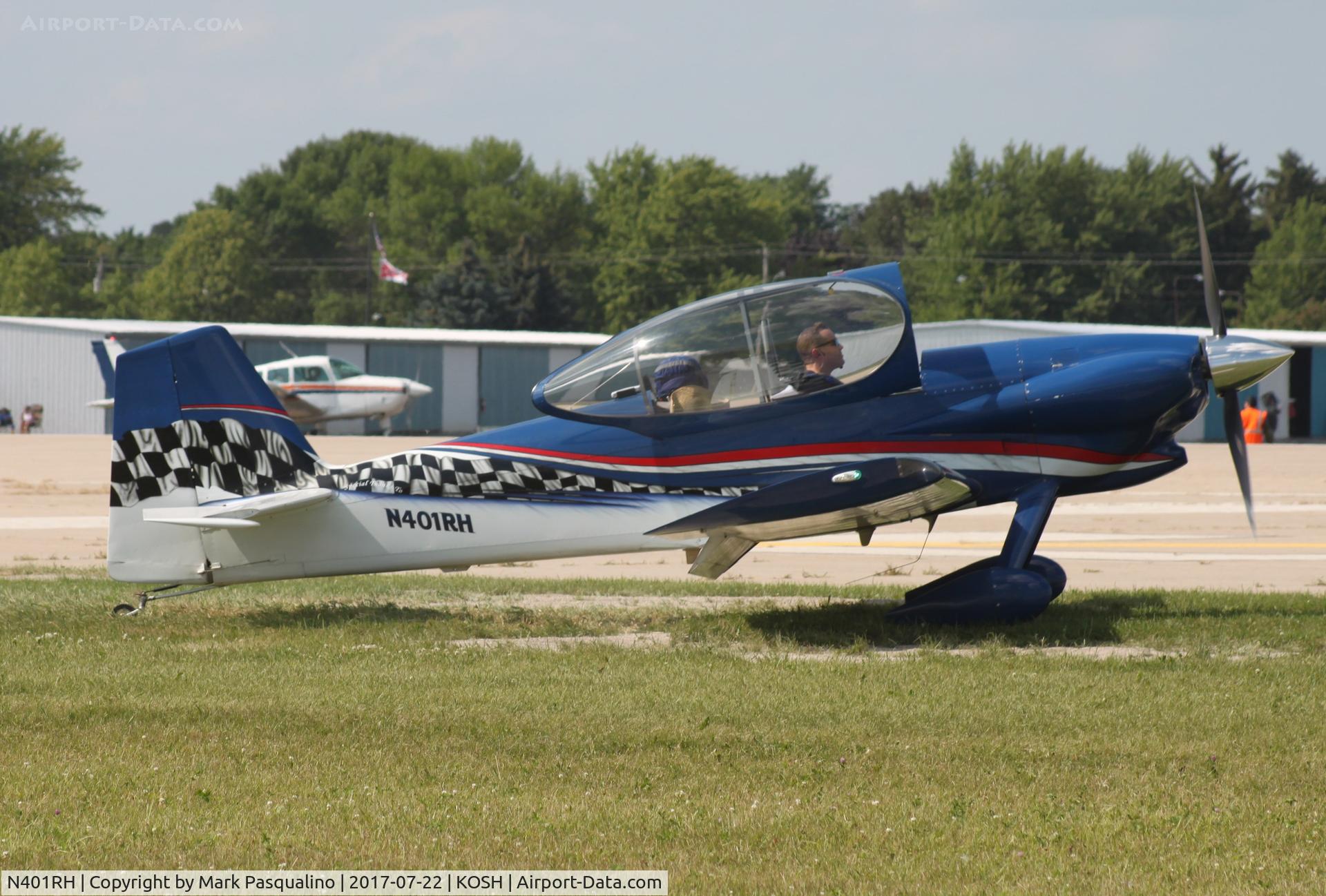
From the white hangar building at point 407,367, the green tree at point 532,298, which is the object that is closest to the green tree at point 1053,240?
the green tree at point 532,298

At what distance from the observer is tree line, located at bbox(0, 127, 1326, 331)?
87.2 m

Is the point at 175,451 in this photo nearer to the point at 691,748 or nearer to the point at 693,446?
the point at 693,446

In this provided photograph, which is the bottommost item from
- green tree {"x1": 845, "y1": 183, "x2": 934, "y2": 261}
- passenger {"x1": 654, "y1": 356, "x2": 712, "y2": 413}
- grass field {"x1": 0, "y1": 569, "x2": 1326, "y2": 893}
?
grass field {"x1": 0, "y1": 569, "x2": 1326, "y2": 893}

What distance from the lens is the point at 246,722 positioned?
693cm

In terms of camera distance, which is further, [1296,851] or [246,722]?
[246,722]

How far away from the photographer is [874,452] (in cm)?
963

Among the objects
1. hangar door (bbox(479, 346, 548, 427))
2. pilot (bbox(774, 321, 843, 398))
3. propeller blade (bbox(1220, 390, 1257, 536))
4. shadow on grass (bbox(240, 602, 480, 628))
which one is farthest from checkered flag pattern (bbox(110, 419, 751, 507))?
hangar door (bbox(479, 346, 548, 427))

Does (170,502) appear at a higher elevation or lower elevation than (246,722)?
higher

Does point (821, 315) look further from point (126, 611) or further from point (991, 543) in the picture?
point (991, 543)

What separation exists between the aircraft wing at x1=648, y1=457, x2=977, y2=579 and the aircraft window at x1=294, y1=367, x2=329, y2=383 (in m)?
35.1

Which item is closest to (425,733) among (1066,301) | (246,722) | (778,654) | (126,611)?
(246,722)

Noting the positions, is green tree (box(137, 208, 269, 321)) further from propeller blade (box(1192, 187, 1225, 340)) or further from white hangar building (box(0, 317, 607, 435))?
propeller blade (box(1192, 187, 1225, 340))

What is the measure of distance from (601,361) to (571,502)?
106cm

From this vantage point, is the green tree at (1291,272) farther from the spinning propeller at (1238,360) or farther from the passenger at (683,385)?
the passenger at (683,385)
